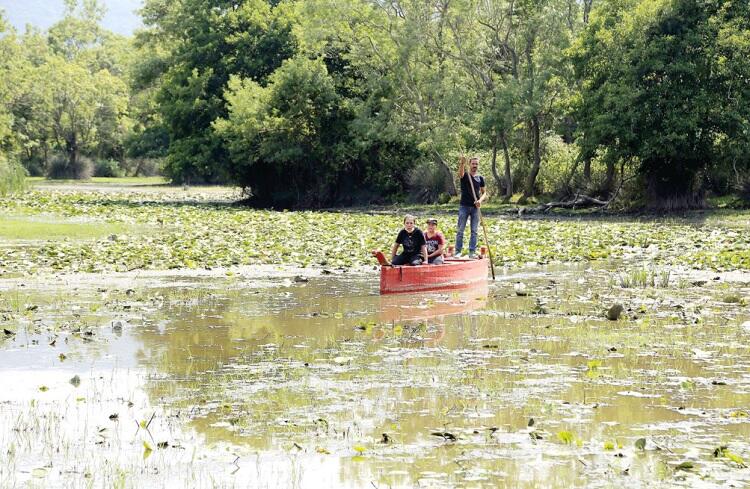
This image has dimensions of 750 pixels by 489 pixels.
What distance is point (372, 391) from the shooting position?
10.8 meters

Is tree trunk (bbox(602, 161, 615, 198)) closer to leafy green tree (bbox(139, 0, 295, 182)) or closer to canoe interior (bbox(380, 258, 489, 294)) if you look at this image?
leafy green tree (bbox(139, 0, 295, 182))

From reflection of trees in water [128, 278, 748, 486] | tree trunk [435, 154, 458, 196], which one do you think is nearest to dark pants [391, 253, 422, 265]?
reflection of trees in water [128, 278, 748, 486]

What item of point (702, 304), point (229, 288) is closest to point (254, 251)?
point (229, 288)

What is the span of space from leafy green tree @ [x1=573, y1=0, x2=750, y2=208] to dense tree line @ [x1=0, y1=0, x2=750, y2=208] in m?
0.07

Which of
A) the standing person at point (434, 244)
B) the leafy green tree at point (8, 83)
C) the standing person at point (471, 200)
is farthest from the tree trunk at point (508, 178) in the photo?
the standing person at point (434, 244)

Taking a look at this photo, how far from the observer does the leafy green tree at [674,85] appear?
37.4 metres

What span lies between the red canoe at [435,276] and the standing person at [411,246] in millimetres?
362

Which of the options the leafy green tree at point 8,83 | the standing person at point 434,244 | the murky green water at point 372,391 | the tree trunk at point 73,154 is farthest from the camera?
the tree trunk at point 73,154

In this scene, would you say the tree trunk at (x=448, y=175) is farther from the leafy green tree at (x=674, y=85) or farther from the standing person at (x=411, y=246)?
the standing person at (x=411, y=246)

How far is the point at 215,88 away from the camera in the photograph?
184ft

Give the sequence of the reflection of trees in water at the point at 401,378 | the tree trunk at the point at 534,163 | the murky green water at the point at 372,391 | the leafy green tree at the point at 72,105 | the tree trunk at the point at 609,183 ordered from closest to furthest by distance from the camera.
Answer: the murky green water at the point at 372,391 → the reflection of trees in water at the point at 401,378 → the tree trunk at the point at 609,183 → the tree trunk at the point at 534,163 → the leafy green tree at the point at 72,105

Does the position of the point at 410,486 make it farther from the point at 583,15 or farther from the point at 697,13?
the point at 583,15

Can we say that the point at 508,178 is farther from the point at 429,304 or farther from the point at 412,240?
the point at 429,304

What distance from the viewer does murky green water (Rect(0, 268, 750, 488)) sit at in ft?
27.2
